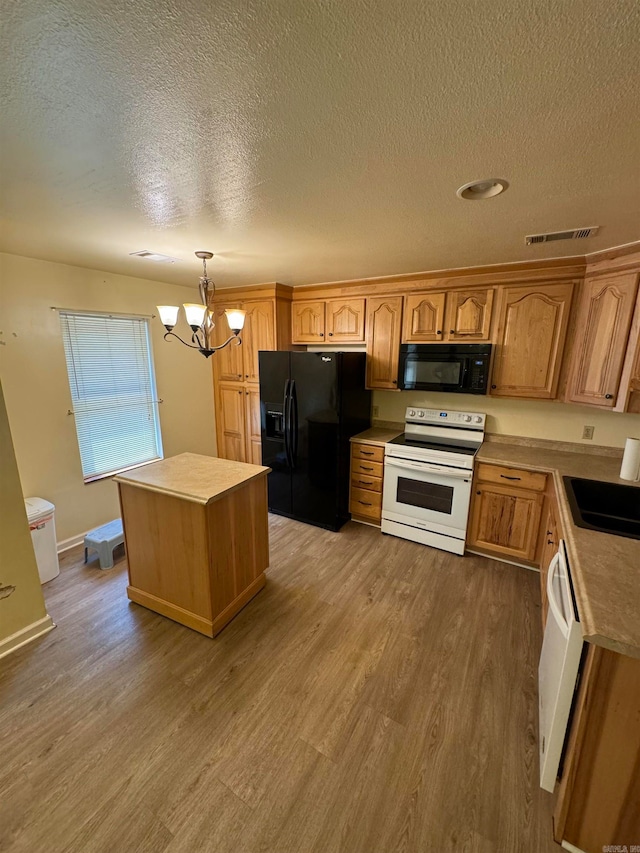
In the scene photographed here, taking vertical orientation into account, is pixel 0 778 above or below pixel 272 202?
below

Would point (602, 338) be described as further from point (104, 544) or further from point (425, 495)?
point (104, 544)

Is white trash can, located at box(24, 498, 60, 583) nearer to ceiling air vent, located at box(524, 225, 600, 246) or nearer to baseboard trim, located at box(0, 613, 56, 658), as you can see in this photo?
baseboard trim, located at box(0, 613, 56, 658)

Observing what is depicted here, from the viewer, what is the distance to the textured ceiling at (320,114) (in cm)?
75

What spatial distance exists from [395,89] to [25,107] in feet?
3.54

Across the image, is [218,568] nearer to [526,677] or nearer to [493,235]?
[526,677]

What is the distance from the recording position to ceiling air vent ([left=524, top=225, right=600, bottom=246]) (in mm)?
1927

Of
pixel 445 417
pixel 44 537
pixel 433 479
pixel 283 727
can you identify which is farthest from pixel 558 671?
pixel 44 537

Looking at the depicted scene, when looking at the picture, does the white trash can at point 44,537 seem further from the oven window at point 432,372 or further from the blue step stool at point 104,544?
the oven window at point 432,372

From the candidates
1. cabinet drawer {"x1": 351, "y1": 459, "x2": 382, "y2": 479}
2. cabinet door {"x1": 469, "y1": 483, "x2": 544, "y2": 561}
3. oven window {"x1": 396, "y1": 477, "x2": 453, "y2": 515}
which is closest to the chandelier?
cabinet drawer {"x1": 351, "y1": 459, "x2": 382, "y2": 479}

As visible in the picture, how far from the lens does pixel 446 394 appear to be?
11.3 feet

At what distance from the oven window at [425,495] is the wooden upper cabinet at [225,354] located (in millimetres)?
2239

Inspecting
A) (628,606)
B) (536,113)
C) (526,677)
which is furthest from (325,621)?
(536,113)

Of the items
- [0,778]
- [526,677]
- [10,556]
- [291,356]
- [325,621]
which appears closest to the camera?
[0,778]

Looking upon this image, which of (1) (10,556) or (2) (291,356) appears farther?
(2) (291,356)
